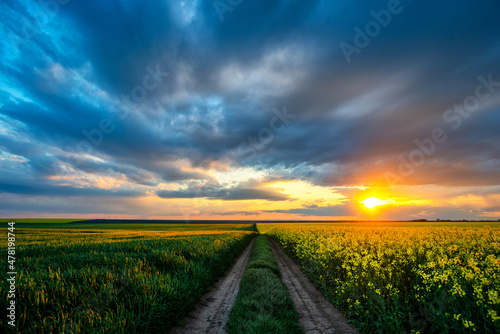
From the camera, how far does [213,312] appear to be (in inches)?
285

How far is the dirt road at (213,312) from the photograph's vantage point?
20.0ft

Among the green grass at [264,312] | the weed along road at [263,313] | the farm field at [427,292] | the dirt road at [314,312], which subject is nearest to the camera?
the farm field at [427,292]

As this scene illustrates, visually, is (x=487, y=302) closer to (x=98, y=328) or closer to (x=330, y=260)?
(x=330, y=260)

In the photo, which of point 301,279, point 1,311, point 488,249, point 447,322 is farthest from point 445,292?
point 1,311

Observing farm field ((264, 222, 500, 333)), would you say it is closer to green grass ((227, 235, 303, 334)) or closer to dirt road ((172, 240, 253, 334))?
green grass ((227, 235, 303, 334))

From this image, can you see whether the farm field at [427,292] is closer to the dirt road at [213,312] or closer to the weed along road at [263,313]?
the weed along road at [263,313]

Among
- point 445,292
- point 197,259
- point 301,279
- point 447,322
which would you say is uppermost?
point 445,292

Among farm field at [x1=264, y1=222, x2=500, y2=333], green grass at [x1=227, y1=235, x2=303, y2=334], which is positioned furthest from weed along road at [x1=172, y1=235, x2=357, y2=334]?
farm field at [x1=264, y1=222, x2=500, y2=333]

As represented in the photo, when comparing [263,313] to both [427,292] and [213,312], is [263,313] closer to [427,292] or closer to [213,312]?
[213,312]

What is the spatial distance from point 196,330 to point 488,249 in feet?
29.9

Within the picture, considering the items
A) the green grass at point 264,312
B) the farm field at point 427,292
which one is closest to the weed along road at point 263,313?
the green grass at point 264,312

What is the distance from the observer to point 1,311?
182 inches

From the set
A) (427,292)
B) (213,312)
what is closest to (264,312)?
(213,312)

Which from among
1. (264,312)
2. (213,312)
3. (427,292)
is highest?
(427,292)
